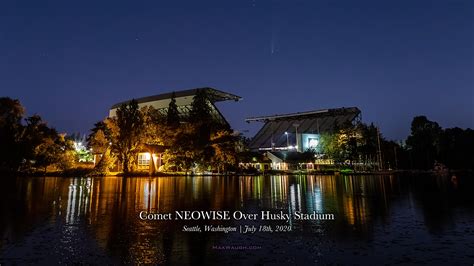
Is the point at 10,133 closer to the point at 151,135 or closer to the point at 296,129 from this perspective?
Result: the point at 151,135

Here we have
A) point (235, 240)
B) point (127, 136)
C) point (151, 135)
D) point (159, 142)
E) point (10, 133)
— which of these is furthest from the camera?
point (159, 142)

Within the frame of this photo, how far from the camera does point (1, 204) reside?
14.0m

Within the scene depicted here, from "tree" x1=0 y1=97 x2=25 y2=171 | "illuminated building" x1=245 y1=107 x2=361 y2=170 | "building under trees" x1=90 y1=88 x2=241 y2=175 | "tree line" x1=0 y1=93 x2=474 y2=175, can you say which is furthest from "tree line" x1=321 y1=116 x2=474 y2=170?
"tree" x1=0 y1=97 x2=25 y2=171

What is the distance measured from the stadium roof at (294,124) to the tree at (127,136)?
2360 inches

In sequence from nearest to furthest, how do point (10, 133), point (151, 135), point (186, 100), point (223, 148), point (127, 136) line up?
point (10, 133) < point (127, 136) < point (151, 135) < point (223, 148) < point (186, 100)

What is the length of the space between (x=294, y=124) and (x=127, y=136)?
78940 mm

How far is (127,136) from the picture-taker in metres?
42.8

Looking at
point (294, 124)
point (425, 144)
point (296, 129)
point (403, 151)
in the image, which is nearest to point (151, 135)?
point (296, 129)

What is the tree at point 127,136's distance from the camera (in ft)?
141

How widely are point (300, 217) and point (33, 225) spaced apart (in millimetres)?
8297

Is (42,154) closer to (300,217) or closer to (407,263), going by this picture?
(300,217)

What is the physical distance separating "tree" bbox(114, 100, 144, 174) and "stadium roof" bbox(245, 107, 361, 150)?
5995cm

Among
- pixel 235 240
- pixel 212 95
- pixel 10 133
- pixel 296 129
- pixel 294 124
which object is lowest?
pixel 235 240

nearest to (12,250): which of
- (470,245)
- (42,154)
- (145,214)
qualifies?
(145,214)
